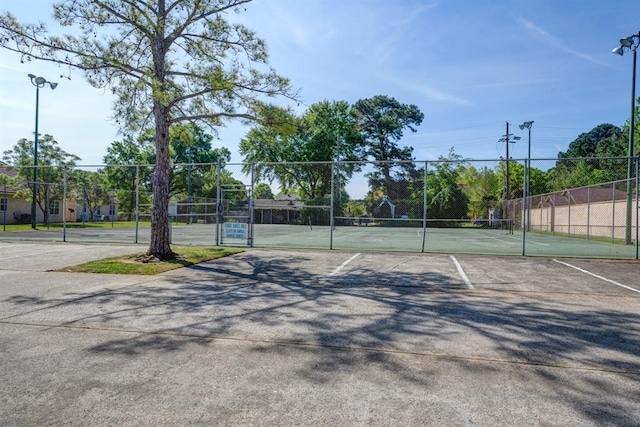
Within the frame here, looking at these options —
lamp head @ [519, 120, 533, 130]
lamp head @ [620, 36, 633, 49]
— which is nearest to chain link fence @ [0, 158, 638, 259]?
lamp head @ [620, 36, 633, 49]

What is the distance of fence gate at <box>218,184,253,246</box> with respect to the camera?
48.3ft

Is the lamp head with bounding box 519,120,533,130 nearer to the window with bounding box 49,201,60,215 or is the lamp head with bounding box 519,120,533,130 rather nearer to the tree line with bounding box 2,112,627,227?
the tree line with bounding box 2,112,627,227

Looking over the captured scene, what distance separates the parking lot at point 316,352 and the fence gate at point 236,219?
20.8 feet

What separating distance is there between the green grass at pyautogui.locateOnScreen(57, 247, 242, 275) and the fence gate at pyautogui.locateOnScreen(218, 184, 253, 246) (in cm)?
236

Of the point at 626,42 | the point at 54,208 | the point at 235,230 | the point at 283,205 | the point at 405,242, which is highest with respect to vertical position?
the point at 626,42

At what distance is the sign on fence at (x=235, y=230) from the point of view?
14875 mm

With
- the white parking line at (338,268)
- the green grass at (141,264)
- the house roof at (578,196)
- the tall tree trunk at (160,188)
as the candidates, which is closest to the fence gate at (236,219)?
the green grass at (141,264)

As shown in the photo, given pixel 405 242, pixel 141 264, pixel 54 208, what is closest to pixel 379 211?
pixel 405 242

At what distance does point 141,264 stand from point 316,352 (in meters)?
7.46

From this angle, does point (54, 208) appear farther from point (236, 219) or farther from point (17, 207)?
point (236, 219)

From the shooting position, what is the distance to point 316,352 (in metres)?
4.21

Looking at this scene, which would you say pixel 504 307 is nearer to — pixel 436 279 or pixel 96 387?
pixel 436 279

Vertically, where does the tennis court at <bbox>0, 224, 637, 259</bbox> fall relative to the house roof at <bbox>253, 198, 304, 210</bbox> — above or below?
below

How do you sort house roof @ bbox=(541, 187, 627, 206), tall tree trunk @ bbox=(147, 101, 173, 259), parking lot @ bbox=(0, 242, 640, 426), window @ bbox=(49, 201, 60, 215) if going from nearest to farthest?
parking lot @ bbox=(0, 242, 640, 426), tall tree trunk @ bbox=(147, 101, 173, 259), house roof @ bbox=(541, 187, 627, 206), window @ bbox=(49, 201, 60, 215)
